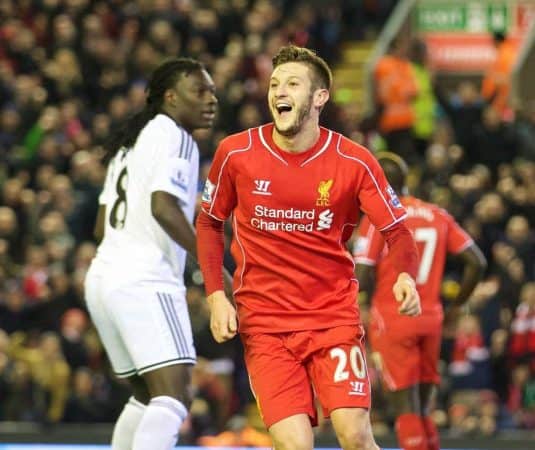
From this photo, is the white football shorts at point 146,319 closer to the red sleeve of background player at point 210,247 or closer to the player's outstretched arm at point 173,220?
the player's outstretched arm at point 173,220

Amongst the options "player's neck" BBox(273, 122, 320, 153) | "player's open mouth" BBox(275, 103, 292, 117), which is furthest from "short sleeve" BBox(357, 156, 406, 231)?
"player's open mouth" BBox(275, 103, 292, 117)

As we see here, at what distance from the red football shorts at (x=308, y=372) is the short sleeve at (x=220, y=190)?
2.01 feet

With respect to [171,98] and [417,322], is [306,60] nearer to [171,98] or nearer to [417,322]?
[171,98]

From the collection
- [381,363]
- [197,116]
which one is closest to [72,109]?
[381,363]

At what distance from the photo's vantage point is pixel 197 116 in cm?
852

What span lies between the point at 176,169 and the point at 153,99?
654mm

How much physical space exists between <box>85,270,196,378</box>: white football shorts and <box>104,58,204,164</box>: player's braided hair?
765mm

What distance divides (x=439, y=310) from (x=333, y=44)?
37.1 ft

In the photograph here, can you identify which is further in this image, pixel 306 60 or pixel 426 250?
pixel 426 250

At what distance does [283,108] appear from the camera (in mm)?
7254

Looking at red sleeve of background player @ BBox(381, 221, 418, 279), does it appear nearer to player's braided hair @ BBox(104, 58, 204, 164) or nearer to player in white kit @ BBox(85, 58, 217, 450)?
player in white kit @ BBox(85, 58, 217, 450)

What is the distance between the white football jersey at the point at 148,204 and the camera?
8.17 metres

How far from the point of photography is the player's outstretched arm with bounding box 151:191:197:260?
26.1 feet

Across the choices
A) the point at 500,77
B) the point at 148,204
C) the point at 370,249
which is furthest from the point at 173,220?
the point at 500,77
